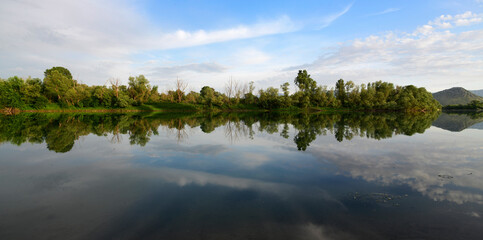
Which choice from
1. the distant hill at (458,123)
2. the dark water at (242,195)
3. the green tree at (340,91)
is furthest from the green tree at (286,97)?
the dark water at (242,195)

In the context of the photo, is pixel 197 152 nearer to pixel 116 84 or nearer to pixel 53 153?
pixel 53 153

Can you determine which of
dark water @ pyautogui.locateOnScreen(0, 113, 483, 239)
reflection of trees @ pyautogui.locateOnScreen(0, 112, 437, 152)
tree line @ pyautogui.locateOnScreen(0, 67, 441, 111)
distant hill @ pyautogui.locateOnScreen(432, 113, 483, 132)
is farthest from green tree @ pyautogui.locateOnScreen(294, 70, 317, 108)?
dark water @ pyautogui.locateOnScreen(0, 113, 483, 239)

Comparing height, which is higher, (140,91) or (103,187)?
(140,91)

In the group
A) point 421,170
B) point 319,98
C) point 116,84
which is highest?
point 116,84

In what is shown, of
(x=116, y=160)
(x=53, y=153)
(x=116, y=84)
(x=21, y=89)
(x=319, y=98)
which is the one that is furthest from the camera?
(x=319, y=98)

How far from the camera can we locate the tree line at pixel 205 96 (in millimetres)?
69125

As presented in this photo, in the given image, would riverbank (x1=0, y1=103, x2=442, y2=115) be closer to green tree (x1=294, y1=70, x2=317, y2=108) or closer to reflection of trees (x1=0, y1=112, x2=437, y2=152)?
green tree (x1=294, y1=70, x2=317, y2=108)

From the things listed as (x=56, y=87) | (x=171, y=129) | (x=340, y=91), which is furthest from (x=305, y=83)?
(x=56, y=87)

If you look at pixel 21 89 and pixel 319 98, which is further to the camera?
pixel 319 98

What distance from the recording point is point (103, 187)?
846 centimetres

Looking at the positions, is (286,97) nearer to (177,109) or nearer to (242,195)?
(177,109)

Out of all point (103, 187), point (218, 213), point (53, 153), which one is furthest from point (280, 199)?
point (53, 153)

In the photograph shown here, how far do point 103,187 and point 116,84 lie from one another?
87993 millimetres

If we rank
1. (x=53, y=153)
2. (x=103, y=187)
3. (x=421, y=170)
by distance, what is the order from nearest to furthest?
(x=103, y=187)
(x=421, y=170)
(x=53, y=153)
